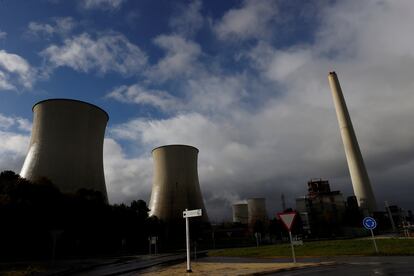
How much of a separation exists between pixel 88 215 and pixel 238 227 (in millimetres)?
53612

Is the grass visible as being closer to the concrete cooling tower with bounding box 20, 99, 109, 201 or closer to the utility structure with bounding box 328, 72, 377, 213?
the concrete cooling tower with bounding box 20, 99, 109, 201

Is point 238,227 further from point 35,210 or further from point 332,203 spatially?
point 35,210

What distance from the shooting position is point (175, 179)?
145 feet

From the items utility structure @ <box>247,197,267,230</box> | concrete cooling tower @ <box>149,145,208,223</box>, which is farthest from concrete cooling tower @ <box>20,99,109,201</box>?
utility structure @ <box>247,197,267,230</box>

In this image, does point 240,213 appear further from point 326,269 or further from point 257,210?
point 326,269

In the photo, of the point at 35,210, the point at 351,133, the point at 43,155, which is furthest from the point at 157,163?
the point at 351,133

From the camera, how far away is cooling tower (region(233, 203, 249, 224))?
91438 millimetres

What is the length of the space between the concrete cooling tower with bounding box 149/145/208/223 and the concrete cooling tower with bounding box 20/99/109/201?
44.3ft

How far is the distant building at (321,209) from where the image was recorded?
62503 millimetres

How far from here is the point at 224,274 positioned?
8.76 m

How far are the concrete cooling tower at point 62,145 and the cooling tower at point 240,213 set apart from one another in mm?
64740

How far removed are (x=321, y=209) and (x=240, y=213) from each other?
28909 mm

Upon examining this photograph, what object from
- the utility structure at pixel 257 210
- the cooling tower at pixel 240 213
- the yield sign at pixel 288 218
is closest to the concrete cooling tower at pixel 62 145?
the yield sign at pixel 288 218

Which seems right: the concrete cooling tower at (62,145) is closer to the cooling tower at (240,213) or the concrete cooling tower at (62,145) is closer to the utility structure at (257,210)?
the utility structure at (257,210)
